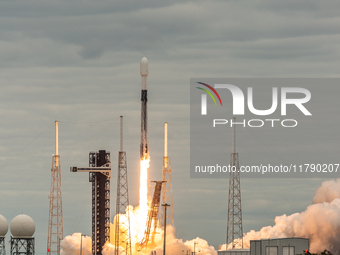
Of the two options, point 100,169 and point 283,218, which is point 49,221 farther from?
point 283,218

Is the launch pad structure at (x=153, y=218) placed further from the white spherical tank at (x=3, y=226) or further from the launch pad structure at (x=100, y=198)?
the white spherical tank at (x=3, y=226)

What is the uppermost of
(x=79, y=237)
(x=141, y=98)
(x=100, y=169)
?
(x=141, y=98)

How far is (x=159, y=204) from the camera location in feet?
505

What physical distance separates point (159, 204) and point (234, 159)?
17.2 meters

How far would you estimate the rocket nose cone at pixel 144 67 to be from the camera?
15112cm

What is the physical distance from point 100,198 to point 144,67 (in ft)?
98.4

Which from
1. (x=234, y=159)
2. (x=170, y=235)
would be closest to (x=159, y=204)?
(x=170, y=235)

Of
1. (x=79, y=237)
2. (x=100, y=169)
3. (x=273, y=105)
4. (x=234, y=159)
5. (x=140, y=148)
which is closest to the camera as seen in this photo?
(x=273, y=105)

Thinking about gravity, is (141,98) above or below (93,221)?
above

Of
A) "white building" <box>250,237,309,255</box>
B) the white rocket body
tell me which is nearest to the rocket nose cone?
the white rocket body

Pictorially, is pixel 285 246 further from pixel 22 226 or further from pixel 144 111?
pixel 22 226

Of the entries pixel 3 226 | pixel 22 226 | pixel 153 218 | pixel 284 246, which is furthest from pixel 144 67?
pixel 3 226

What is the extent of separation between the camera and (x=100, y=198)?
168m

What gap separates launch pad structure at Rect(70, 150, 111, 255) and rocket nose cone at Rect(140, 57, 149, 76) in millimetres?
22574
